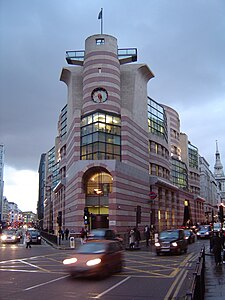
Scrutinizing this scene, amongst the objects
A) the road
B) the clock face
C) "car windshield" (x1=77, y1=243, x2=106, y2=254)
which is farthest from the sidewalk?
the clock face

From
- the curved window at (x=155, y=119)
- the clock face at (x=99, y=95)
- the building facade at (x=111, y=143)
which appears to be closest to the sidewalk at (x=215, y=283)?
the building facade at (x=111, y=143)

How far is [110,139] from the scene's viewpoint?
5012cm

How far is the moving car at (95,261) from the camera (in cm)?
1359

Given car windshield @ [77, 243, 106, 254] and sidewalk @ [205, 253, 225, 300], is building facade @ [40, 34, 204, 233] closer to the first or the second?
sidewalk @ [205, 253, 225, 300]

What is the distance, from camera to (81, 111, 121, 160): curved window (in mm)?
49250

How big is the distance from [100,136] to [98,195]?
8.05 metres

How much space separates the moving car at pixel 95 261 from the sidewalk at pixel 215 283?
12.5ft

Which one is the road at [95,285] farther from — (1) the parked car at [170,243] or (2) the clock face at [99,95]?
(2) the clock face at [99,95]

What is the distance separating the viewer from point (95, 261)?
13.7 metres

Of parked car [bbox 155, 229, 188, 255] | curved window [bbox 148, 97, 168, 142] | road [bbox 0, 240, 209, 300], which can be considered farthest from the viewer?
curved window [bbox 148, 97, 168, 142]

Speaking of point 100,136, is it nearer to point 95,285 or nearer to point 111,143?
point 111,143

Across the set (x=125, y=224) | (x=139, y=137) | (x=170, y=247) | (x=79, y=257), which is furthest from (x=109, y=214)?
(x=79, y=257)

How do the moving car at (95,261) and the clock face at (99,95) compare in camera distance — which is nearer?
the moving car at (95,261)

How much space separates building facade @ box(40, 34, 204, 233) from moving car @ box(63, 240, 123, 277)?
26354 mm
